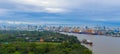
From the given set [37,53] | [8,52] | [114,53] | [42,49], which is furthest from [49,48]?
[114,53]

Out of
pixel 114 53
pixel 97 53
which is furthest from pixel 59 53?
pixel 114 53

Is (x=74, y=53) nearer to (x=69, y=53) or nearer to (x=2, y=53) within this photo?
(x=69, y=53)

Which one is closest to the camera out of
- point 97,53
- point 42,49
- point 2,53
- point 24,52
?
point 2,53

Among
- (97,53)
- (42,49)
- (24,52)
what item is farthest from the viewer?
(97,53)

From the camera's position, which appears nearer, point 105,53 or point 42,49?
point 42,49

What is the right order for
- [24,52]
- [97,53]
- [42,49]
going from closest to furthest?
[24,52] < [42,49] < [97,53]

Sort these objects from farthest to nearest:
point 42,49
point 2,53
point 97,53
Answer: point 97,53 → point 42,49 → point 2,53

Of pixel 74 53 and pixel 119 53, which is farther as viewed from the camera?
pixel 119 53

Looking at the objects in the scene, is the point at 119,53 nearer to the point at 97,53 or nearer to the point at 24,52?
the point at 97,53

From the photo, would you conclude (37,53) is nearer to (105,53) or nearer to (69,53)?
(69,53)
